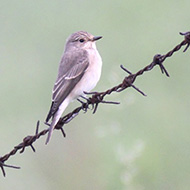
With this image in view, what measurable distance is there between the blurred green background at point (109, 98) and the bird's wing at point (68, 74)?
0.36 m

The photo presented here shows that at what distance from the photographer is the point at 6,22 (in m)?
12.6

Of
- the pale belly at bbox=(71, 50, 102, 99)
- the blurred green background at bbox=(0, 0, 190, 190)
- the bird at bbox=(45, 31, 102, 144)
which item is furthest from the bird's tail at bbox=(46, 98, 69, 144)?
the blurred green background at bbox=(0, 0, 190, 190)

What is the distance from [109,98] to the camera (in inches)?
367

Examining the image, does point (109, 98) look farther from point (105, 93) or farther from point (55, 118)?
point (105, 93)

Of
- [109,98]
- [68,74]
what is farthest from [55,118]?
[109,98]

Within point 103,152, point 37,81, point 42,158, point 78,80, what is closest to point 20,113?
point 37,81

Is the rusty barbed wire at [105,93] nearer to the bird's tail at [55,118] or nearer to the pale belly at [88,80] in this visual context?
the bird's tail at [55,118]

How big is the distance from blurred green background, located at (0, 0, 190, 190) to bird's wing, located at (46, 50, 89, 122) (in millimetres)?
360

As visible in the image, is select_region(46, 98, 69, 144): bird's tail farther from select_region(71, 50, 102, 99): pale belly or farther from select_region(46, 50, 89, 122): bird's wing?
select_region(71, 50, 102, 99): pale belly

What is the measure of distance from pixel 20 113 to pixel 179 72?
2.26 m

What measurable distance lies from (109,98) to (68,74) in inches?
Result: 63.9

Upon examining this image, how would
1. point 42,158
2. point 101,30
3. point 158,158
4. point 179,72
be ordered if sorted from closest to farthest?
point 158,158
point 42,158
point 179,72
point 101,30

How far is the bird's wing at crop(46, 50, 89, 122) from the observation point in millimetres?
7488

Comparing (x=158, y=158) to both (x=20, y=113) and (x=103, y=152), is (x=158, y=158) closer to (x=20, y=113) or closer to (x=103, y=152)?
(x=103, y=152)
